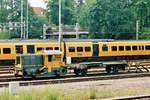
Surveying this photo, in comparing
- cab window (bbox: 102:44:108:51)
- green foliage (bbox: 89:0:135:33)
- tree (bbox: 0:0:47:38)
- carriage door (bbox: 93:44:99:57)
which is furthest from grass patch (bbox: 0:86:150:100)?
tree (bbox: 0:0:47:38)

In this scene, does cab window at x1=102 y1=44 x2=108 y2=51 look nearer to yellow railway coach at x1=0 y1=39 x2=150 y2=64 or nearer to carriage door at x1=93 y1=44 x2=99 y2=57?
yellow railway coach at x1=0 y1=39 x2=150 y2=64

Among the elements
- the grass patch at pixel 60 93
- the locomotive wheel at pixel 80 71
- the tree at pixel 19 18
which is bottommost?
the locomotive wheel at pixel 80 71

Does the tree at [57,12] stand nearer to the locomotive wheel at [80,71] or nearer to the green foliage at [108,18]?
the green foliage at [108,18]

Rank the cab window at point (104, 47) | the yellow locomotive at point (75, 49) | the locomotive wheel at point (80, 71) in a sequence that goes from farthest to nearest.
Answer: the cab window at point (104, 47)
the yellow locomotive at point (75, 49)
the locomotive wheel at point (80, 71)

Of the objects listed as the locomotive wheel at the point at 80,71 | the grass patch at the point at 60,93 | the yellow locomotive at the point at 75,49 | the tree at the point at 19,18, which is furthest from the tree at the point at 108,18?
the grass patch at the point at 60,93

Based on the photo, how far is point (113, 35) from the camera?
81.8 m

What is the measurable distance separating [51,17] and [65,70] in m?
78.7

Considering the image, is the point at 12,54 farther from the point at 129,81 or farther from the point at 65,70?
the point at 129,81

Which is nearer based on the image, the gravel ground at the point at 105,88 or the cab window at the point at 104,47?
the gravel ground at the point at 105,88

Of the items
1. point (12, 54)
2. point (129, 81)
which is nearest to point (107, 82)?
point (129, 81)

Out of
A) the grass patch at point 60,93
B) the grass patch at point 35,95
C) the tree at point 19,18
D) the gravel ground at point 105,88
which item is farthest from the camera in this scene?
the tree at point 19,18

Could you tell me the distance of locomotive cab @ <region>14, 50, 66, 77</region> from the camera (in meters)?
32.4

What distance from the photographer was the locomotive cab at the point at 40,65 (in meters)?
32.4

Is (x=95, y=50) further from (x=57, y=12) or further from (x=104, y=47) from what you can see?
(x=57, y=12)
